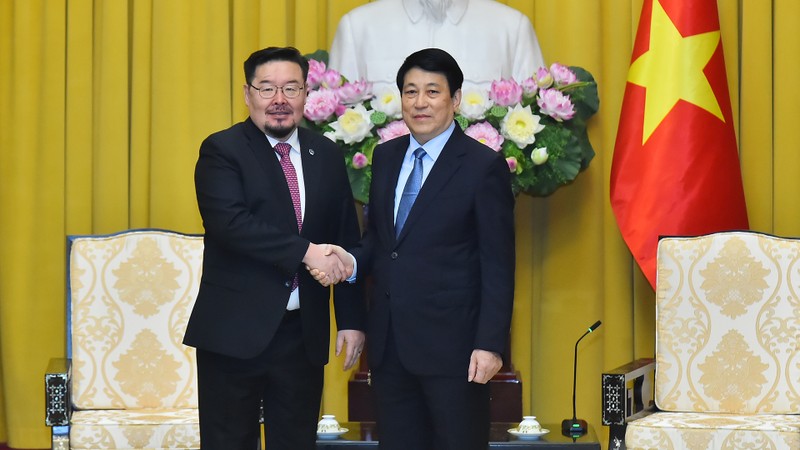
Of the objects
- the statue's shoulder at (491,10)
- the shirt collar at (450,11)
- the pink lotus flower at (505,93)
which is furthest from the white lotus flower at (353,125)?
the statue's shoulder at (491,10)

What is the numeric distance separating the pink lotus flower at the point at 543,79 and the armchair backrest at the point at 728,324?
2.37 ft

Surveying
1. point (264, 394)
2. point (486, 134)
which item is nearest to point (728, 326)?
point (486, 134)

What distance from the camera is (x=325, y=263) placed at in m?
2.95

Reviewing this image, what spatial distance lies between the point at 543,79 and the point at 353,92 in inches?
27.6

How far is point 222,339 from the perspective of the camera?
296 cm

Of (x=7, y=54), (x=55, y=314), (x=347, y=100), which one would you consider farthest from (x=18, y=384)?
(x=347, y=100)

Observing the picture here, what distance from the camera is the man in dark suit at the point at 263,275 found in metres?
2.95

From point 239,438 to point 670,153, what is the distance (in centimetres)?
227

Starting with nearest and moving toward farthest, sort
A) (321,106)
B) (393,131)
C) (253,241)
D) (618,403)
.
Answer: (253,241)
(618,403)
(393,131)
(321,106)

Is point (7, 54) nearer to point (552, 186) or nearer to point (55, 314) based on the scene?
point (55, 314)

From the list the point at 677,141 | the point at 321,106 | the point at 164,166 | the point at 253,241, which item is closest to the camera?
the point at 253,241

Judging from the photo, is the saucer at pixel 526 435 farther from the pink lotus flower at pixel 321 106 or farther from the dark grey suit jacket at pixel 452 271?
the pink lotus flower at pixel 321 106

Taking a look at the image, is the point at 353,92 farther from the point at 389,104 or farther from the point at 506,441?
the point at 506,441

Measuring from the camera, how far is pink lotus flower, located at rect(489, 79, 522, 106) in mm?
4250
